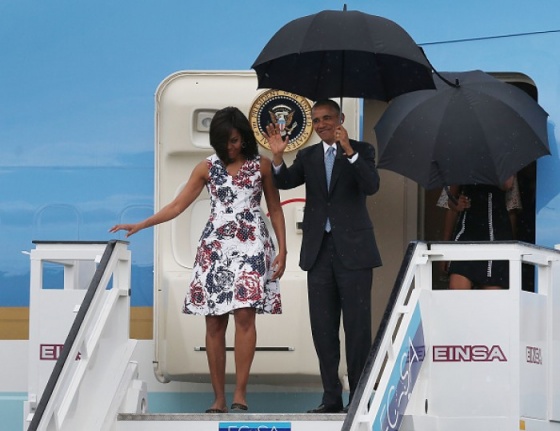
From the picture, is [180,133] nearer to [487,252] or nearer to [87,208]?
[87,208]

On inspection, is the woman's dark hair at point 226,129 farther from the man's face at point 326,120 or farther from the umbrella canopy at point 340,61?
the man's face at point 326,120

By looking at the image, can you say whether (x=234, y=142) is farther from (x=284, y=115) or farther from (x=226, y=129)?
(x=284, y=115)

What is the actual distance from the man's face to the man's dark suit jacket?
4.1 inches

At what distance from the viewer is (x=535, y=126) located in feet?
23.0

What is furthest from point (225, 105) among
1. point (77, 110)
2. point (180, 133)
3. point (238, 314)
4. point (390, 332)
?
point (390, 332)

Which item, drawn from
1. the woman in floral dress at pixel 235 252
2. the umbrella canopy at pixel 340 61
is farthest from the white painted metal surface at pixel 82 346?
the umbrella canopy at pixel 340 61

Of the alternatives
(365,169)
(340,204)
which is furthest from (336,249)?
(365,169)

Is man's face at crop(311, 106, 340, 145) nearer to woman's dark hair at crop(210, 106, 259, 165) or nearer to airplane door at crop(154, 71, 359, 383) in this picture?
woman's dark hair at crop(210, 106, 259, 165)

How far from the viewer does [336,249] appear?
6824 mm

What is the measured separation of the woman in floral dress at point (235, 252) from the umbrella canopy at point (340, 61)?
0.32 meters

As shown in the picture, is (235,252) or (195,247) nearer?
(235,252)

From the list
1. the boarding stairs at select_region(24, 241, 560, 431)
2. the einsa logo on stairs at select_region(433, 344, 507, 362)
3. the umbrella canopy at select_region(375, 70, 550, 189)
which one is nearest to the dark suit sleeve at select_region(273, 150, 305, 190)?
the umbrella canopy at select_region(375, 70, 550, 189)

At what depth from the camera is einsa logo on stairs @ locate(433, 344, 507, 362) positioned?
648 cm

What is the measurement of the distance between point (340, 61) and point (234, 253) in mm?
1037
